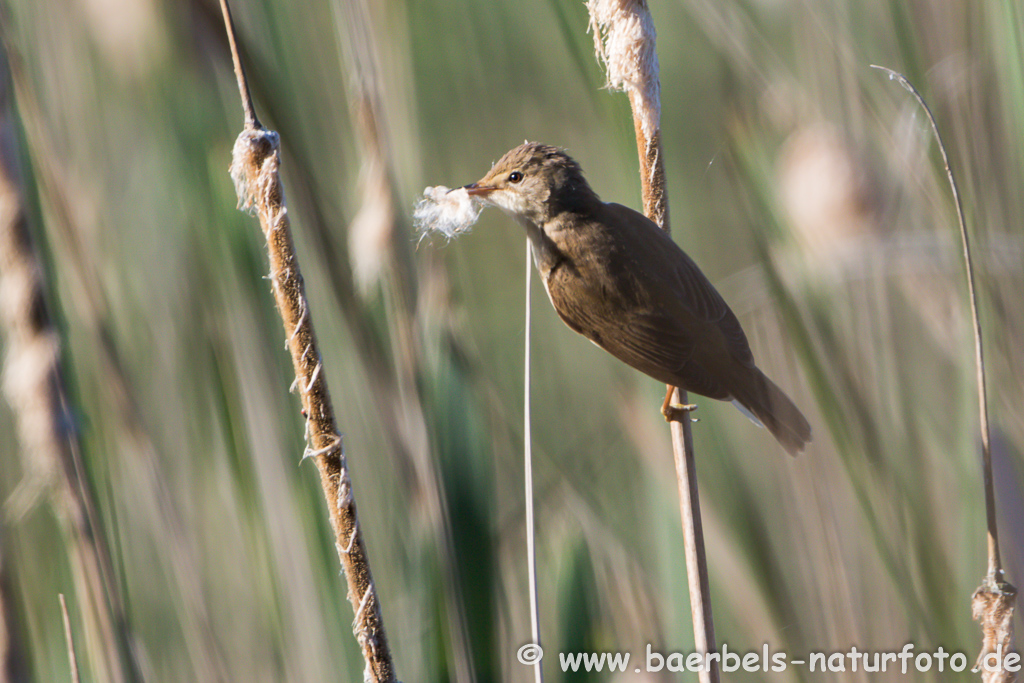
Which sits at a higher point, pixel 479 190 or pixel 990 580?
pixel 479 190

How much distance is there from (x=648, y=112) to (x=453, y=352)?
524 mm

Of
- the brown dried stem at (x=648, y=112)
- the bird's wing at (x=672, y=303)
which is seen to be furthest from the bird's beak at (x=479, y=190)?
the brown dried stem at (x=648, y=112)

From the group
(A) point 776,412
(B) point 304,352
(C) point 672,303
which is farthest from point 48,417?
(A) point 776,412

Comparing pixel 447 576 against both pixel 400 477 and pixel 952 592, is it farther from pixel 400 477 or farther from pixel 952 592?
pixel 952 592

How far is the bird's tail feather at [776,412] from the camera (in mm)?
1641

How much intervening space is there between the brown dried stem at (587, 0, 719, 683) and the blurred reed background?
6 centimetres

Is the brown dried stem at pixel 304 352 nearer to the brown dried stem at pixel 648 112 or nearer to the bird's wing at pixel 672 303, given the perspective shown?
the brown dried stem at pixel 648 112

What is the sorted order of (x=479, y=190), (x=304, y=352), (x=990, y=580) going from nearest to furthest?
(x=304, y=352)
(x=990, y=580)
(x=479, y=190)

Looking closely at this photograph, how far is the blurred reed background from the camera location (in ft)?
4.68

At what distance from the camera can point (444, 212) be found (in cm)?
164

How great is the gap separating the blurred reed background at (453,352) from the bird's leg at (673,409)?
0.22 feet

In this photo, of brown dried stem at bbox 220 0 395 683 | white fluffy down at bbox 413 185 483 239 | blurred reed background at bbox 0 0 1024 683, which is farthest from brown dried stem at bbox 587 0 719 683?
brown dried stem at bbox 220 0 395 683

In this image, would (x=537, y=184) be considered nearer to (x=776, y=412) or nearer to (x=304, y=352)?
(x=776, y=412)

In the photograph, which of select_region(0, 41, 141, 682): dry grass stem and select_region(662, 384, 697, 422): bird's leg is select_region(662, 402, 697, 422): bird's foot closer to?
select_region(662, 384, 697, 422): bird's leg
